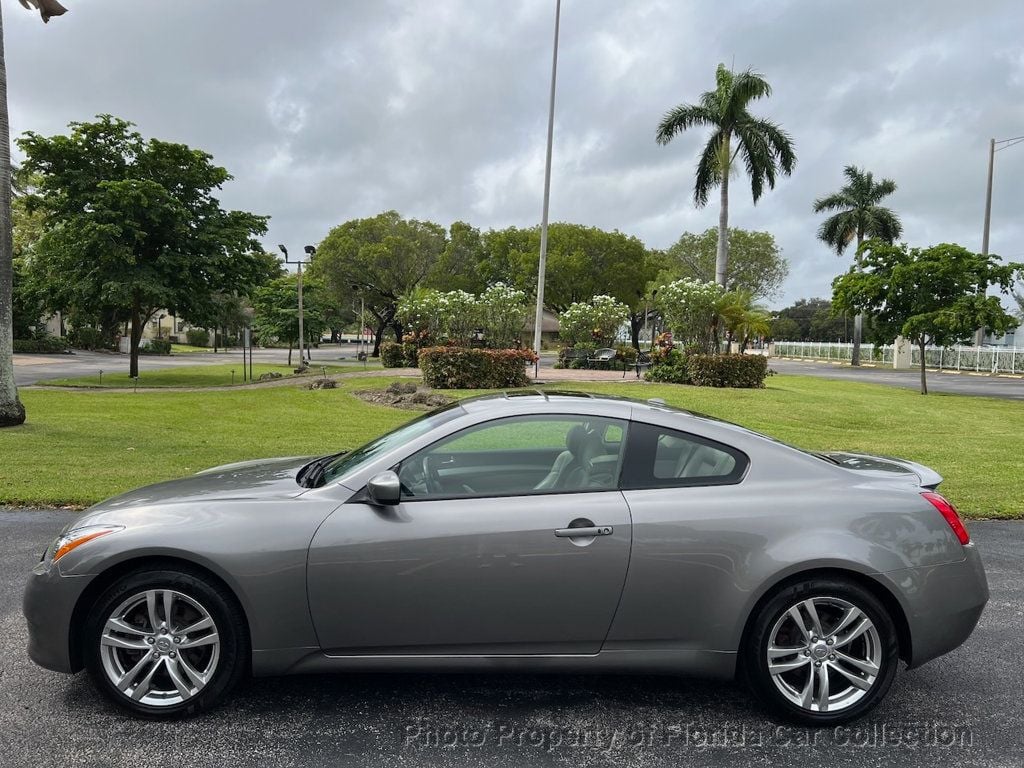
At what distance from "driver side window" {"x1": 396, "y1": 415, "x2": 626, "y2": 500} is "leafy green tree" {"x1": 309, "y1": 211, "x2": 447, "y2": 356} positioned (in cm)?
4429

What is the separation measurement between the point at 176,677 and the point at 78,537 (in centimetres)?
75

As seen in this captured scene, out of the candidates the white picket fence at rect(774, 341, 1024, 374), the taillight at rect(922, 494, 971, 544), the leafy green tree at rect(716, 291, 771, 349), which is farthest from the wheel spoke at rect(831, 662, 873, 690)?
the white picket fence at rect(774, 341, 1024, 374)

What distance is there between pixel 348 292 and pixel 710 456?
157ft

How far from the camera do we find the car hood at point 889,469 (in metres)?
3.52

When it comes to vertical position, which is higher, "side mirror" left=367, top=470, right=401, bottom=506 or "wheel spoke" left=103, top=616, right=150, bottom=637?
"side mirror" left=367, top=470, right=401, bottom=506

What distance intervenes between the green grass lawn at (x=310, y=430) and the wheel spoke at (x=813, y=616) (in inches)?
202

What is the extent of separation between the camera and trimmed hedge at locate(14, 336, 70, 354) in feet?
137

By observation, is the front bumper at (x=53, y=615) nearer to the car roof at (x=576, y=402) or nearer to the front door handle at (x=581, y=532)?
the car roof at (x=576, y=402)

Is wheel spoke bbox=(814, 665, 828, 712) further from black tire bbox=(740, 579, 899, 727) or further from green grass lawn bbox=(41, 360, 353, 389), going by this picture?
green grass lawn bbox=(41, 360, 353, 389)

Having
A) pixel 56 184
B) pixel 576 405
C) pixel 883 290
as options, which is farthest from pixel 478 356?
pixel 576 405

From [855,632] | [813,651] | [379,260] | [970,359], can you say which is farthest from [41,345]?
[970,359]

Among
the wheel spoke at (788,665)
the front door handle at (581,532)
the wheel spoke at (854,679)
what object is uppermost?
the front door handle at (581,532)

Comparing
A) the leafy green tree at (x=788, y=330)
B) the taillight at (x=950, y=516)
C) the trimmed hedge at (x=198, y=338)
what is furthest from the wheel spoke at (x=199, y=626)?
the leafy green tree at (x=788, y=330)

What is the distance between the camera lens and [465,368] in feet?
67.3
